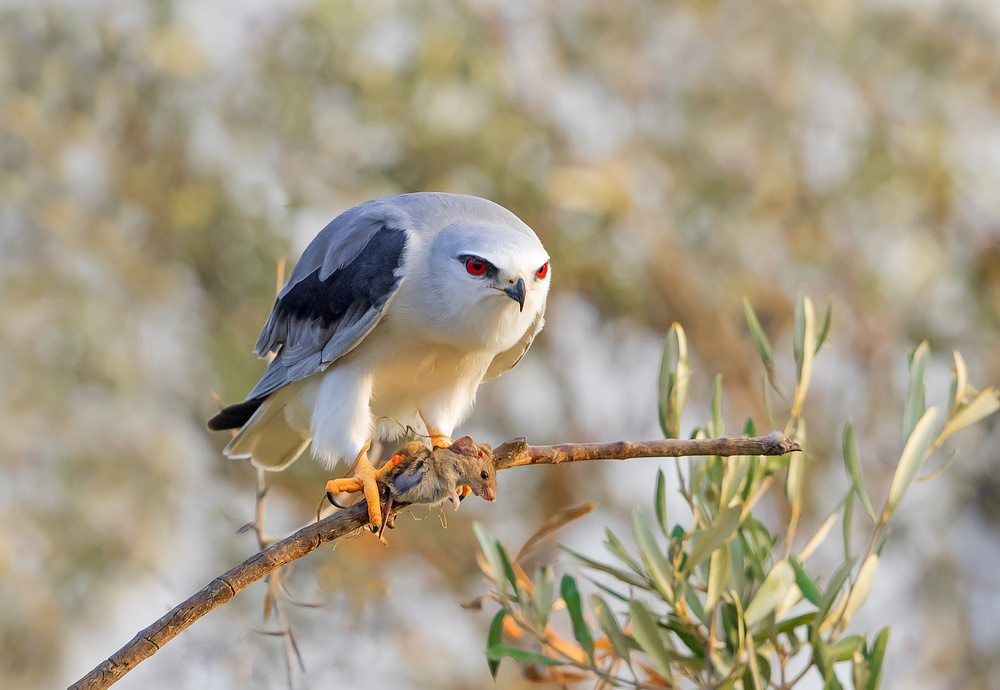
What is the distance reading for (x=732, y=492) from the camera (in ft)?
6.73

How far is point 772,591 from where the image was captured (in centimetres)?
192

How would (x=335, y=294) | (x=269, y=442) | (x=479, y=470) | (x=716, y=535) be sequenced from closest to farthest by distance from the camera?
(x=716, y=535), (x=479, y=470), (x=335, y=294), (x=269, y=442)

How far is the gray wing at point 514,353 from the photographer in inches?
122

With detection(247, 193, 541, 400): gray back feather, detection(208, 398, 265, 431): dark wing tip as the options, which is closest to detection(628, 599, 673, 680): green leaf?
detection(247, 193, 541, 400): gray back feather

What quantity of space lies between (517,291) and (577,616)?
3.03 feet

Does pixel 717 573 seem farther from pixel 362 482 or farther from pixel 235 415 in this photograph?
pixel 235 415

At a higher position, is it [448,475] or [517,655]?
[448,475]

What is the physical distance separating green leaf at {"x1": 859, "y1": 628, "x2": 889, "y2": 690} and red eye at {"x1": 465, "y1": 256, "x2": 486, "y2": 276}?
4.47 ft

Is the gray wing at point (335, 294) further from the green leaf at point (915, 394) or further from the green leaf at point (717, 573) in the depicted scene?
the green leaf at point (915, 394)

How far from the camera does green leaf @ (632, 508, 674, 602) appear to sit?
6.57 ft

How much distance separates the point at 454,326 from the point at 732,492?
0.99m

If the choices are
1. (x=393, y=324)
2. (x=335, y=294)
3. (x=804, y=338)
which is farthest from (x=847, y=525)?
(x=335, y=294)

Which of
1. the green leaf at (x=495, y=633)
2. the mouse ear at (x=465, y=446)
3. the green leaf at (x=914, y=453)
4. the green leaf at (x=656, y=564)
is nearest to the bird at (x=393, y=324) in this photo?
the mouse ear at (x=465, y=446)

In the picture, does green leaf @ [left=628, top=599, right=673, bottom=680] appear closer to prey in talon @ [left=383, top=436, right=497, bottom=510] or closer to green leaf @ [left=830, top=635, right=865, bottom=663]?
green leaf @ [left=830, top=635, right=865, bottom=663]
